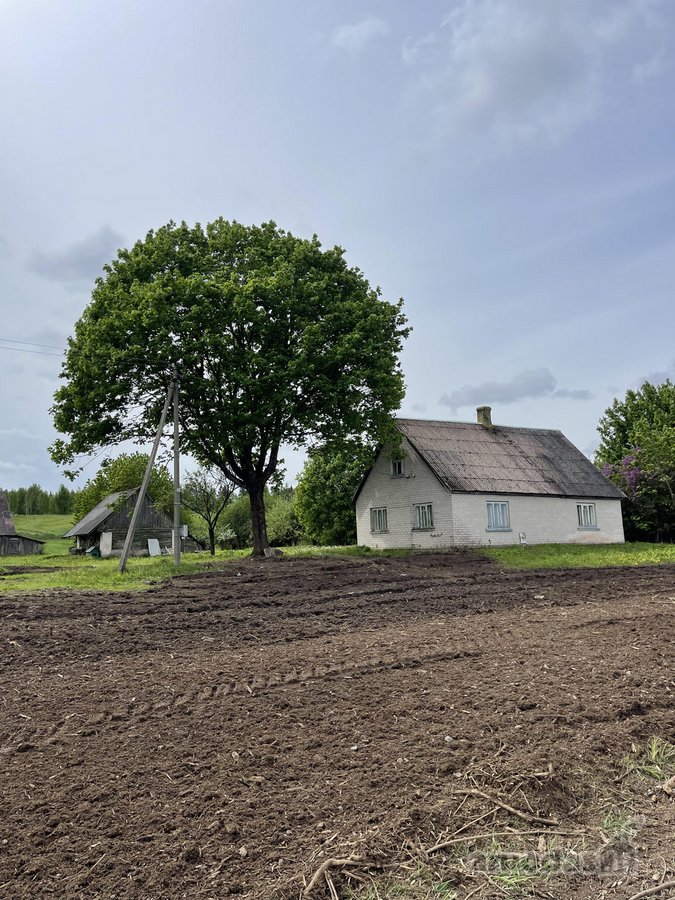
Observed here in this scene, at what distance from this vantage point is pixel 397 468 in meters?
31.0

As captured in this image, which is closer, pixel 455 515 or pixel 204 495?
pixel 455 515

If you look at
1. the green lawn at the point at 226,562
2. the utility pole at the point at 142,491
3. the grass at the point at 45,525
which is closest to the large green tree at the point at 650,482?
the green lawn at the point at 226,562

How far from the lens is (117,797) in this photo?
4.01m

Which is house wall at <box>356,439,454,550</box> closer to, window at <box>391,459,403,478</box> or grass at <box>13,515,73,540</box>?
window at <box>391,459,403,478</box>

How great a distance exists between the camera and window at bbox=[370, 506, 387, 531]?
104ft

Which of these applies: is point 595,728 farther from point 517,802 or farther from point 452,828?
point 452,828

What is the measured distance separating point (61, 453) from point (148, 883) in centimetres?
2238

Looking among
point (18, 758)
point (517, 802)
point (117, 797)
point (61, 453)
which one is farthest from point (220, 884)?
point (61, 453)

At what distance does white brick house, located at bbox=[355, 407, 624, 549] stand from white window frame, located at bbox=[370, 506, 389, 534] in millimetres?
49

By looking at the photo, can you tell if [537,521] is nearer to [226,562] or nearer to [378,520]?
[378,520]

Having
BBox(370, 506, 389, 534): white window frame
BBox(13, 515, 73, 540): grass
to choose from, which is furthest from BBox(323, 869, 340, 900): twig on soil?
BBox(13, 515, 73, 540): grass

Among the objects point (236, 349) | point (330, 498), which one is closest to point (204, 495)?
point (330, 498)

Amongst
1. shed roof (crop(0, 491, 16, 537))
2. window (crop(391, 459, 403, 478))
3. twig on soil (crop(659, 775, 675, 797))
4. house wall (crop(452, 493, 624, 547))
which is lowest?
twig on soil (crop(659, 775, 675, 797))

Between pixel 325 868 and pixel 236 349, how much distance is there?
21441 millimetres
